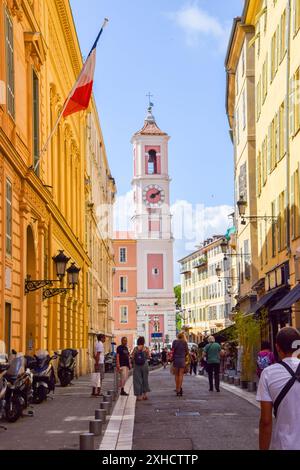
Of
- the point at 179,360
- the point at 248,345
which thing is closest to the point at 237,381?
the point at 248,345

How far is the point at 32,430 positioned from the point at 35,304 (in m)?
11.1

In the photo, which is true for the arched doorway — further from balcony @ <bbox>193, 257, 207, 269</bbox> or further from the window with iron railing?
balcony @ <bbox>193, 257, 207, 269</bbox>

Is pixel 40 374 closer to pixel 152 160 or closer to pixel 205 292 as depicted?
pixel 152 160

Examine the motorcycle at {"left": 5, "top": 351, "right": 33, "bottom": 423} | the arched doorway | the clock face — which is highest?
the clock face

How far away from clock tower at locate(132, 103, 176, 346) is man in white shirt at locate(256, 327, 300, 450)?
336ft

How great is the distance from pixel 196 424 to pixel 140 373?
26.6ft

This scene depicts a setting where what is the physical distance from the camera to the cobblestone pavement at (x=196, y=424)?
12955 millimetres

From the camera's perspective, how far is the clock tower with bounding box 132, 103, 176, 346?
110 metres

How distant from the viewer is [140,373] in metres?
23.9

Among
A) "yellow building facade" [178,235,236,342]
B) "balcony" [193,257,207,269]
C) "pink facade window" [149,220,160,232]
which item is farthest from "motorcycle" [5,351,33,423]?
"balcony" [193,257,207,269]

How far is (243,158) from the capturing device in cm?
4409

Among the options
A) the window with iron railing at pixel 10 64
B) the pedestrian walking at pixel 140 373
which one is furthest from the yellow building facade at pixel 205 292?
the window with iron railing at pixel 10 64

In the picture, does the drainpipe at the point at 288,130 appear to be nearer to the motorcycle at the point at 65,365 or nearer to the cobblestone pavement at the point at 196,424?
the cobblestone pavement at the point at 196,424

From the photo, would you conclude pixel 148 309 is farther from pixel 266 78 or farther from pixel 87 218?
pixel 266 78
